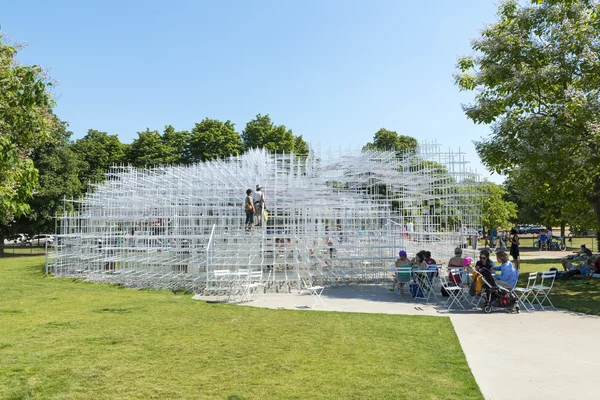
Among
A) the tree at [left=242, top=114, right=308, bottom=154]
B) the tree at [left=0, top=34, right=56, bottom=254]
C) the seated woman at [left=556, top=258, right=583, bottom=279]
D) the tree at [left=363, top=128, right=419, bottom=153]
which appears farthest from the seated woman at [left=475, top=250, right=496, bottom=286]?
the tree at [left=363, top=128, right=419, bottom=153]

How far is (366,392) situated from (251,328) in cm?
355

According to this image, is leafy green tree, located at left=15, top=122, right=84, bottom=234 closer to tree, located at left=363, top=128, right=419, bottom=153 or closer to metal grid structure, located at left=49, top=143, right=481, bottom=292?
metal grid structure, located at left=49, top=143, right=481, bottom=292

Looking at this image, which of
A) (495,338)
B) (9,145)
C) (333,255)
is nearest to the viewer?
(9,145)

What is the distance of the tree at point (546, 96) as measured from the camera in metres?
11.8

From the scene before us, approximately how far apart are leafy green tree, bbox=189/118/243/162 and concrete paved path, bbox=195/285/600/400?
30.7 meters

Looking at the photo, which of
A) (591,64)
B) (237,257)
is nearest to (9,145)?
(237,257)

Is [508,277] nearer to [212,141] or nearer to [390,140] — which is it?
[212,141]

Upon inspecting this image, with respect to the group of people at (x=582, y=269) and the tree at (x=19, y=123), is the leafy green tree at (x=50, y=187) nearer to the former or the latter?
the tree at (x=19, y=123)

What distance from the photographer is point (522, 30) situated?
42.9 ft

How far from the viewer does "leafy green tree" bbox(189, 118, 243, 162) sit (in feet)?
133

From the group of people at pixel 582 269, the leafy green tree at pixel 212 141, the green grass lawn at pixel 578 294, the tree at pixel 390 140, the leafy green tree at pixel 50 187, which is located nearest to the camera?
the green grass lawn at pixel 578 294

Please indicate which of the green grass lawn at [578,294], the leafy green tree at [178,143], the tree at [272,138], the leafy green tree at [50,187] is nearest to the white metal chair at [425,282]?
the green grass lawn at [578,294]

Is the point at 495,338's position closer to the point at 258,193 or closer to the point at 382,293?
the point at 382,293

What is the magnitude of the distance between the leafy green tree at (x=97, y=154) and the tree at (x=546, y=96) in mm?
34029
